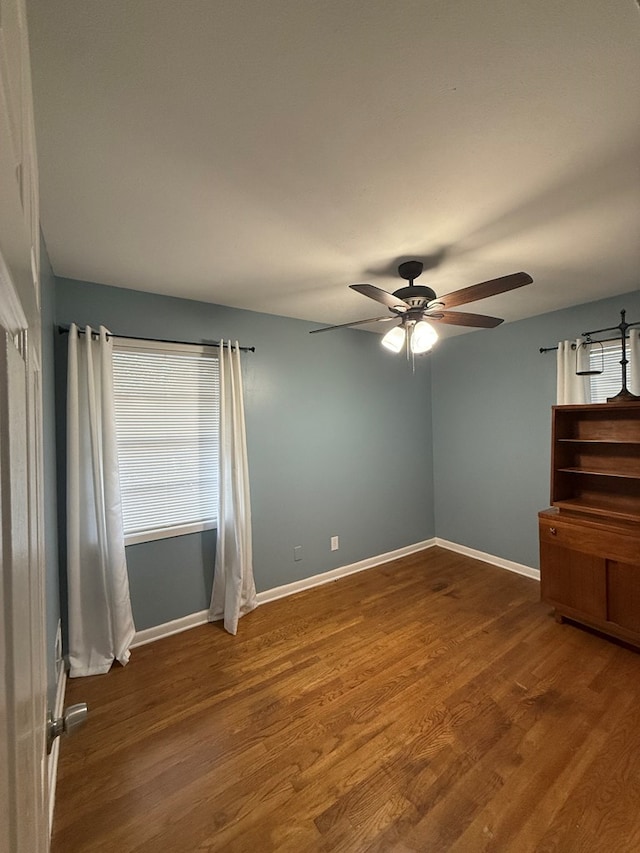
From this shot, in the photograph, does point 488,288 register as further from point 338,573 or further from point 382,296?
point 338,573

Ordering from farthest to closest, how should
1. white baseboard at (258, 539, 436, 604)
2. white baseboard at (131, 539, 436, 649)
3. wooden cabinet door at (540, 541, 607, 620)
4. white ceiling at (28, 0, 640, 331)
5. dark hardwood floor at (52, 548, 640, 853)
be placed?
white baseboard at (258, 539, 436, 604) → white baseboard at (131, 539, 436, 649) → wooden cabinet door at (540, 541, 607, 620) → dark hardwood floor at (52, 548, 640, 853) → white ceiling at (28, 0, 640, 331)

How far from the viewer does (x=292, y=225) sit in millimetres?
1728

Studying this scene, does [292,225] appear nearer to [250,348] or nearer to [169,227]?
[169,227]

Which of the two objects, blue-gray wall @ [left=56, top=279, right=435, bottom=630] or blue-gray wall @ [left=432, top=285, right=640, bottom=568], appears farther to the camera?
blue-gray wall @ [left=432, top=285, right=640, bottom=568]

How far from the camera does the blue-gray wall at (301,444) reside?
2.55 m

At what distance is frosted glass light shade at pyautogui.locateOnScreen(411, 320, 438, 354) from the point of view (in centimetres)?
200

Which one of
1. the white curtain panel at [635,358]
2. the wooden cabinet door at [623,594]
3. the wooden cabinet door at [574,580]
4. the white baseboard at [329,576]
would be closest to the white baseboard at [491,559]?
the white baseboard at [329,576]

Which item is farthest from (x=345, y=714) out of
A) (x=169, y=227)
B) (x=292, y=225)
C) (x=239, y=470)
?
(x=169, y=227)

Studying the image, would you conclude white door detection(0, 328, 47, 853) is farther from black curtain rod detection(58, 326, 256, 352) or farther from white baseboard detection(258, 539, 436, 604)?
white baseboard detection(258, 539, 436, 604)

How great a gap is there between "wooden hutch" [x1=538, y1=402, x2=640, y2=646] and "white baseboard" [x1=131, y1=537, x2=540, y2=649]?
33.2 inches

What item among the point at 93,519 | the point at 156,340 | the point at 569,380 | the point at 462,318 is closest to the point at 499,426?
the point at 569,380

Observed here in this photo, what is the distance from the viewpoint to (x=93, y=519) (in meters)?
2.23

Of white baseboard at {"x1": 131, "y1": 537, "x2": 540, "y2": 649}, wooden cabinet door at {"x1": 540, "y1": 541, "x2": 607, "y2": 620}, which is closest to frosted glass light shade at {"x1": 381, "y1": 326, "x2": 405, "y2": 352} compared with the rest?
wooden cabinet door at {"x1": 540, "y1": 541, "x2": 607, "y2": 620}

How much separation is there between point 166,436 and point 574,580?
3.18 m
